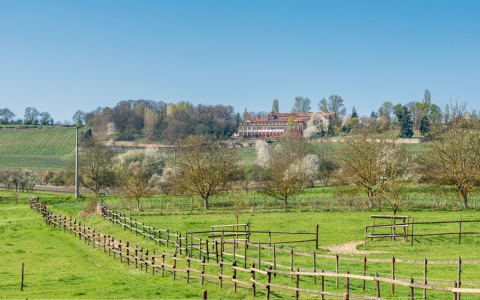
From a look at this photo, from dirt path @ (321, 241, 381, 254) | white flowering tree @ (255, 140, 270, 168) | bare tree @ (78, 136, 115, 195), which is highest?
white flowering tree @ (255, 140, 270, 168)

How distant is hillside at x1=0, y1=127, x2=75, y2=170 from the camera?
386 ft

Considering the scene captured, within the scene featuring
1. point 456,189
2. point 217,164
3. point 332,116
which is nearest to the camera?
point 456,189

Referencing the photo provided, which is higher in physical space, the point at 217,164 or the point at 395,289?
the point at 217,164

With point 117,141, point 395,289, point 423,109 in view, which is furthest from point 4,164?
point 423,109

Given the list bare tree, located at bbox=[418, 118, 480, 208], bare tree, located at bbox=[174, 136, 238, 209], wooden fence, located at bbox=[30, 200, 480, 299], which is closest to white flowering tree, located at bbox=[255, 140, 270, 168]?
bare tree, located at bbox=[174, 136, 238, 209]

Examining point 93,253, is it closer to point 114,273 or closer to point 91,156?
point 114,273

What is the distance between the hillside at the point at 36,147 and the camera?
386 feet

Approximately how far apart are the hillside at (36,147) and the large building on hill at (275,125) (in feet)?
208

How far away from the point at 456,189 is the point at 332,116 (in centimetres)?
13753

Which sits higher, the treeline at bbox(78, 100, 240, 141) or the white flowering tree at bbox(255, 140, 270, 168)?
the treeline at bbox(78, 100, 240, 141)

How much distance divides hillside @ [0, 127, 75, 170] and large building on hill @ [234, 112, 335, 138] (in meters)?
63.5

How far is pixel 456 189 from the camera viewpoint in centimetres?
4753

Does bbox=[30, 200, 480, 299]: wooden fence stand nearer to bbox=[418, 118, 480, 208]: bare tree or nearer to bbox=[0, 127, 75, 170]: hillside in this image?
bbox=[418, 118, 480, 208]: bare tree

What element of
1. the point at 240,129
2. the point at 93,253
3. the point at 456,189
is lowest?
the point at 93,253
